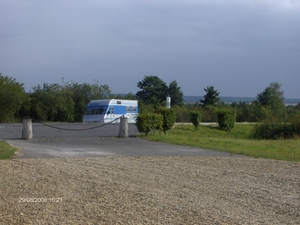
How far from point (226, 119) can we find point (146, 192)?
1177 inches

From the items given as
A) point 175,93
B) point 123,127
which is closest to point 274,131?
point 123,127

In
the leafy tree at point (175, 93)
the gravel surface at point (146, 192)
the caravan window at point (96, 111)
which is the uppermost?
the leafy tree at point (175, 93)

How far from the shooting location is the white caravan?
36562 mm

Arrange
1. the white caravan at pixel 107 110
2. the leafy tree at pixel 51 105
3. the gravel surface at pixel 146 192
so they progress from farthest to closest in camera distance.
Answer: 1. the leafy tree at pixel 51 105
2. the white caravan at pixel 107 110
3. the gravel surface at pixel 146 192

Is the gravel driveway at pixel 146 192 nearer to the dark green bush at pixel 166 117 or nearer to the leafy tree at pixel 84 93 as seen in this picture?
the dark green bush at pixel 166 117

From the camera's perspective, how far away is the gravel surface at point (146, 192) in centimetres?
706

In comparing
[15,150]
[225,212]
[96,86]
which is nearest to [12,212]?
[225,212]

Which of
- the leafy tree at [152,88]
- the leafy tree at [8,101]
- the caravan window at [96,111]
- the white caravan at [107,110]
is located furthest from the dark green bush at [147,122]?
the leafy tree at [152,88]

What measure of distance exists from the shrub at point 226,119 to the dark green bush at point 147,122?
16.3m

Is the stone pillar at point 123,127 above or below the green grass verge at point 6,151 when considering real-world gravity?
Result: above

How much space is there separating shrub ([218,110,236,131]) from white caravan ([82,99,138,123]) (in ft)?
23.7

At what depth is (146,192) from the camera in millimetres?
8742

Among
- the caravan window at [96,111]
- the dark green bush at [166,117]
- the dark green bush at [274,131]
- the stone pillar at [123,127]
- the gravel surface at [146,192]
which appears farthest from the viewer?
the caravan window at [96,111]

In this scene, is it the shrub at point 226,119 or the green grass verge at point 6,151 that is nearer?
the green grass verge at point 6,151
